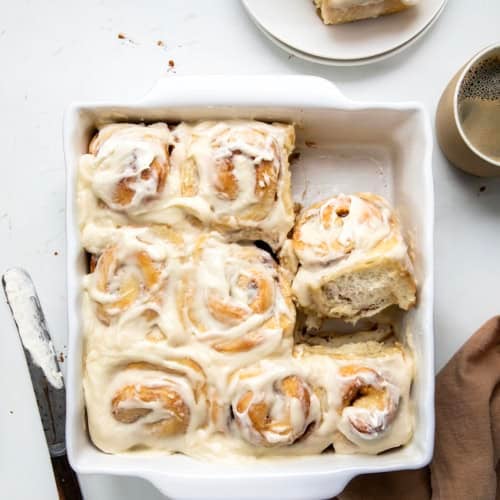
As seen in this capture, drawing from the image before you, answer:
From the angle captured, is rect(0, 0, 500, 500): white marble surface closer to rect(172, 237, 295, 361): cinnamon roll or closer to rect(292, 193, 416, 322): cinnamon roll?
rect(292, 193, 416, 322): cinnamon roll

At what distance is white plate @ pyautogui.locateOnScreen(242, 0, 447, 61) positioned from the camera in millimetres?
1850

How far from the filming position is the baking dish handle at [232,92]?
1.65 meters

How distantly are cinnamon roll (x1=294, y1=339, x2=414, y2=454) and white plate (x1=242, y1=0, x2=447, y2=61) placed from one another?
0.73m

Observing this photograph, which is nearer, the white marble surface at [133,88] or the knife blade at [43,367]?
the knife blade at [43,367]

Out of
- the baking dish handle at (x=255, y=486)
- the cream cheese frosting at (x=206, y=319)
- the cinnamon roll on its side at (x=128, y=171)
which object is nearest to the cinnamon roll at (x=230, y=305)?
the cream cheese frosting at (x=206, y=319)

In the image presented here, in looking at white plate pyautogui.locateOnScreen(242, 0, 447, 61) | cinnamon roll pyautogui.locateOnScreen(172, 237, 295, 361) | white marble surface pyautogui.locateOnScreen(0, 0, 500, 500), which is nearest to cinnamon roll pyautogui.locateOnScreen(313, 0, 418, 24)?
white plate pyautogui.locateOnScreen(242, 0, 447, 61)

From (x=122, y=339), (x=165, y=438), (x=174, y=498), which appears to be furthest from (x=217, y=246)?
(x=174, y=498)

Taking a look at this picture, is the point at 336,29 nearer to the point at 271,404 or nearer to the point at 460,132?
the point at 460,132

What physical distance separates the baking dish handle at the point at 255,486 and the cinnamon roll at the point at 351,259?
14.0 inches

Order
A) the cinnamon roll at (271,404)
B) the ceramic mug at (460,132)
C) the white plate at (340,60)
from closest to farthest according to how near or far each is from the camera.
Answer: the cinnamon roll at (271,404)
the ceramic mug at (460,132)
the white plate at (340,60)

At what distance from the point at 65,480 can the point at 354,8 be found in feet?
4.29

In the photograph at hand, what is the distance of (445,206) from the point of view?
6.26 feet

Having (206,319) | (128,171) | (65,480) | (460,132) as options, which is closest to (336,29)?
(460,132)

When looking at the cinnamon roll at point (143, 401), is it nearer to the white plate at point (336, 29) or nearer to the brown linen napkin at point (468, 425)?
the brown linen napkin at point (468, 425)
